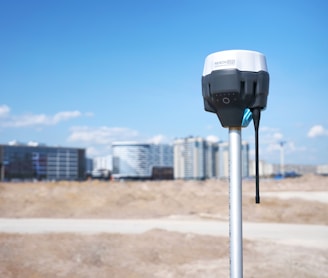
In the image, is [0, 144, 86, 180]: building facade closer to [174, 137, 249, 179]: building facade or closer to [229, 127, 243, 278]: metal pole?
[174, 137, 249, 179]: building facade

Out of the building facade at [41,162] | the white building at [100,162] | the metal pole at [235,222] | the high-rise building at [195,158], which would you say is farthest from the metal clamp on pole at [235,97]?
the white building at [100,162]

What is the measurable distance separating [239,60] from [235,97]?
0.82 feet

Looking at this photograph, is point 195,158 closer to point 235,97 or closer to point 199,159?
point 199,159

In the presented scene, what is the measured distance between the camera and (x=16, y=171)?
88.4 m

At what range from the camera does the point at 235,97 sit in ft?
9.45

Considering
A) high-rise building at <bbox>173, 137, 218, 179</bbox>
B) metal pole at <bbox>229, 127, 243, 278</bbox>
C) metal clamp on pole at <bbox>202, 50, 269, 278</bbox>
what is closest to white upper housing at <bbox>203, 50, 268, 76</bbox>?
metal clamp on pole at <bbox>202, 50, 269, 278</bbox>

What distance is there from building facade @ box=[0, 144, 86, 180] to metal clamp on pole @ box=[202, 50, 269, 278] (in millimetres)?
87940

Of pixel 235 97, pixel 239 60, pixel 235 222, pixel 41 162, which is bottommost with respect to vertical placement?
pixel 235 222

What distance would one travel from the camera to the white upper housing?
111 inches

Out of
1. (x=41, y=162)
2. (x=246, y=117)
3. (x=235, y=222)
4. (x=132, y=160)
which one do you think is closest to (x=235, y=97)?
(x=246, y=117)

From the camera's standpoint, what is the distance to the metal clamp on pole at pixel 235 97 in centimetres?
283

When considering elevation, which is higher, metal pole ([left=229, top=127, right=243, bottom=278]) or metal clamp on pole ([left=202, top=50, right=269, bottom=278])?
metal clamp on pole ([left=202, top=50, right=269, bottom=278])

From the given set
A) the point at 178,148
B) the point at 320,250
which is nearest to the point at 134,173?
the point at 178,148

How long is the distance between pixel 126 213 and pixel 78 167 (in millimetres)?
80676
